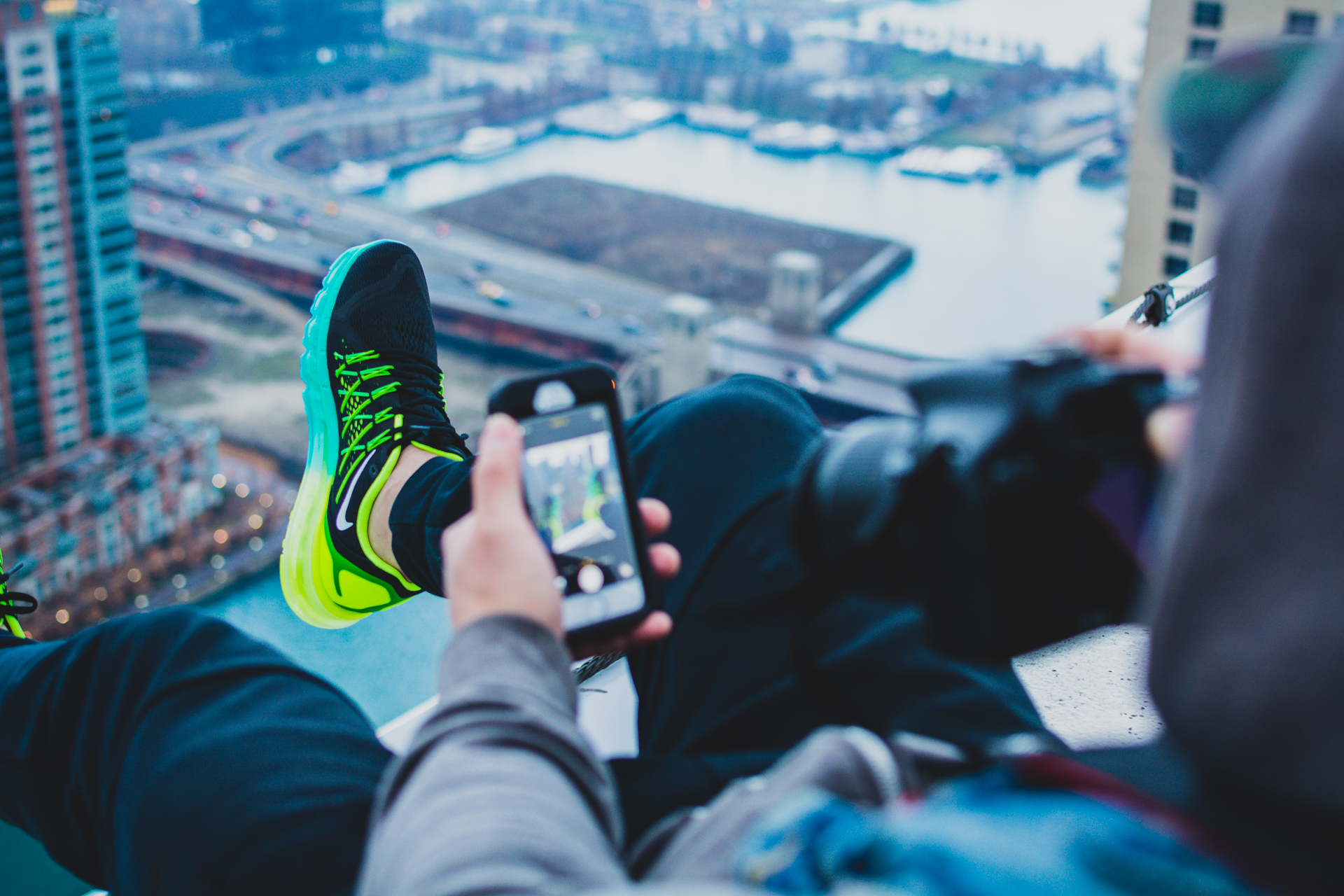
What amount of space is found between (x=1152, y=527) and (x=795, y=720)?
0.64ft

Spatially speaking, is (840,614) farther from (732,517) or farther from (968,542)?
(968,542)

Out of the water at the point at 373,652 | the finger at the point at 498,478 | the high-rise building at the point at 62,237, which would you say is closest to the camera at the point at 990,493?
the finger at the point at 498,478

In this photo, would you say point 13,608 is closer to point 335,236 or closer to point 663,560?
point 663,560

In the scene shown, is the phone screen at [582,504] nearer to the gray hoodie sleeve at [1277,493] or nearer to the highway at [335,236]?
the gray hoodie sleeve at [1277,493]

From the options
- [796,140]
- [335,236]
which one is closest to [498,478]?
[335,236]

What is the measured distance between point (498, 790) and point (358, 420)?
609 millimetres

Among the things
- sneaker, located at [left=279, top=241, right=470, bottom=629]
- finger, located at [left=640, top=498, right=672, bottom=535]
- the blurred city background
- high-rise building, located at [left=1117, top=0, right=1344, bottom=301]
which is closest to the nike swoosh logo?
sneaker, located at [left=279, top=241, right=470, bottom=629]

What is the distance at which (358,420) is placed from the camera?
2.94 feet

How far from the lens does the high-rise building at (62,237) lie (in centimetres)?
630

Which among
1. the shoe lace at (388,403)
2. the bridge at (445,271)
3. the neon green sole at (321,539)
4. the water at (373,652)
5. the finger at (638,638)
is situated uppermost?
the finger at (638,638)

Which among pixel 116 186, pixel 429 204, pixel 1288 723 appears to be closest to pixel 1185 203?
pixel 116 186

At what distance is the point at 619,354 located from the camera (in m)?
9.12

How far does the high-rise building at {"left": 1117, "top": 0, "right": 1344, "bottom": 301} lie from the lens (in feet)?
17.4

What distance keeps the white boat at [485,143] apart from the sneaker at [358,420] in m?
13.2
